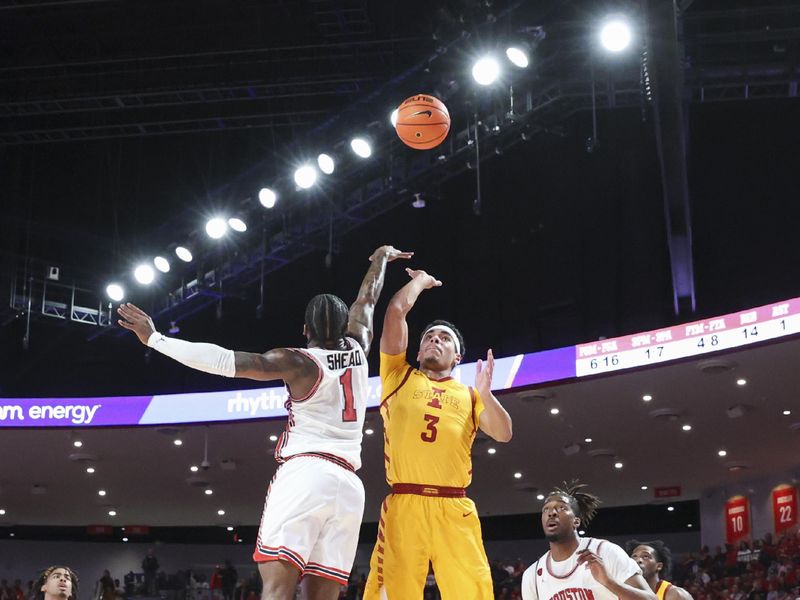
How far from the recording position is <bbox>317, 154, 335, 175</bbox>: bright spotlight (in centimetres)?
1234

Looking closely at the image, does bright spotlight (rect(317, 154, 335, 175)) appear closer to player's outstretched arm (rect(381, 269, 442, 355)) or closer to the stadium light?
the stadium light

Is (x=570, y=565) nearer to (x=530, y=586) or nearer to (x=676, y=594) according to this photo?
(x=530, y=586)

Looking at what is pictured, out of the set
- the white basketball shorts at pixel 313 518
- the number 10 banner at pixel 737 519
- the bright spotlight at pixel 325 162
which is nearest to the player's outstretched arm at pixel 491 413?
the white basketball shorts at pixel 313 518

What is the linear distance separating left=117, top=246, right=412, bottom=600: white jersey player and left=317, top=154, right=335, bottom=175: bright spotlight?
25.2ft

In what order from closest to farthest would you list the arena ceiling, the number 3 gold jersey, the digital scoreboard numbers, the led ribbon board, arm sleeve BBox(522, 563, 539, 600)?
1. the number 3 gold jersey
2. arm sleeve BBox(522, 563, 539, 600)
3. the arena ceiling
4. the digital scoreboard numbers
5. the led ribbon board

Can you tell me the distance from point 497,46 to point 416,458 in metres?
5.83

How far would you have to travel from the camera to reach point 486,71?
33.1 ft

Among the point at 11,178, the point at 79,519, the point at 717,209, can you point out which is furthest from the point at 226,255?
the point at 79,519

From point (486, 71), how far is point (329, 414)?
632 cm

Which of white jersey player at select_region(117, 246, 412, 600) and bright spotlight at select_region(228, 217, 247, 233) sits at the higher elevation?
bright spotlight at select_region(228, 217, 247, 233)

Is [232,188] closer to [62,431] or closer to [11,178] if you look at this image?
[11,178]

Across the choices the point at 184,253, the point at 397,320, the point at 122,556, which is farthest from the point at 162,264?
the point at 122,556

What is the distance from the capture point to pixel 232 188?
547 inches

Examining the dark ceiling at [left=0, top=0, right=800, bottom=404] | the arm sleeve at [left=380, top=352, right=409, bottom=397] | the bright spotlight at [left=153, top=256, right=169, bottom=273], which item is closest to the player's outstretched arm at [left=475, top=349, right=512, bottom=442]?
the arm sleeve at [left=380, top=352, right=409, bottom=397]
